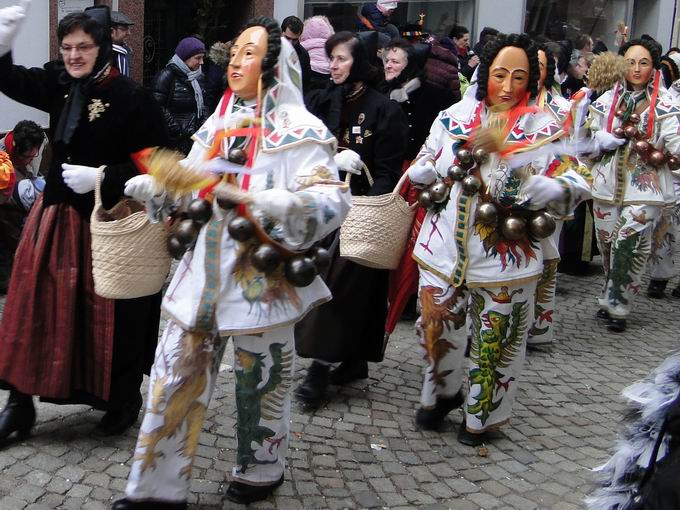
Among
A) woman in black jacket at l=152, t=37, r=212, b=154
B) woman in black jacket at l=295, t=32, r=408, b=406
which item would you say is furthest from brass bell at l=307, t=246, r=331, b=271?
woman in black jacket at l=152, t=37, r=212, b=154

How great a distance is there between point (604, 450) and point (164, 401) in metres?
2.43

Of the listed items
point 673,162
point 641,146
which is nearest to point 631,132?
point 641,146

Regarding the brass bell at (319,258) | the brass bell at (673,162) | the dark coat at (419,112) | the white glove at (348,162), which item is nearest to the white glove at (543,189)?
the white glove at (348,162)

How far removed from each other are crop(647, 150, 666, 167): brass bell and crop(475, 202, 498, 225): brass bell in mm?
3085

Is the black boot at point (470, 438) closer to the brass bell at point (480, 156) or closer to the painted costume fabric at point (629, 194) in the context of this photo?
the brass bell at point (480, 156)

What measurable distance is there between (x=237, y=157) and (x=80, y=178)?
0.74 m

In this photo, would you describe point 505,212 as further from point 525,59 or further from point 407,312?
point 407,312

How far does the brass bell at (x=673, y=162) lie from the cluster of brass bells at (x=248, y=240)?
4.26 metres

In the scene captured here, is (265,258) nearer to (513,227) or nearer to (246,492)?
(246,492)

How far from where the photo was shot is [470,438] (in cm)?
460

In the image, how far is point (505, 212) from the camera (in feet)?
14.1

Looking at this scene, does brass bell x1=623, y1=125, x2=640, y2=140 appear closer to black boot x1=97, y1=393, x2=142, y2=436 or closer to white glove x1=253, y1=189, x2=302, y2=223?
black boot x1=97, y1=393, x2=142, y2=436

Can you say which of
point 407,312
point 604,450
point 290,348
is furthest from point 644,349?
point 290,348

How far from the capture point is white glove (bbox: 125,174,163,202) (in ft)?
11.2
